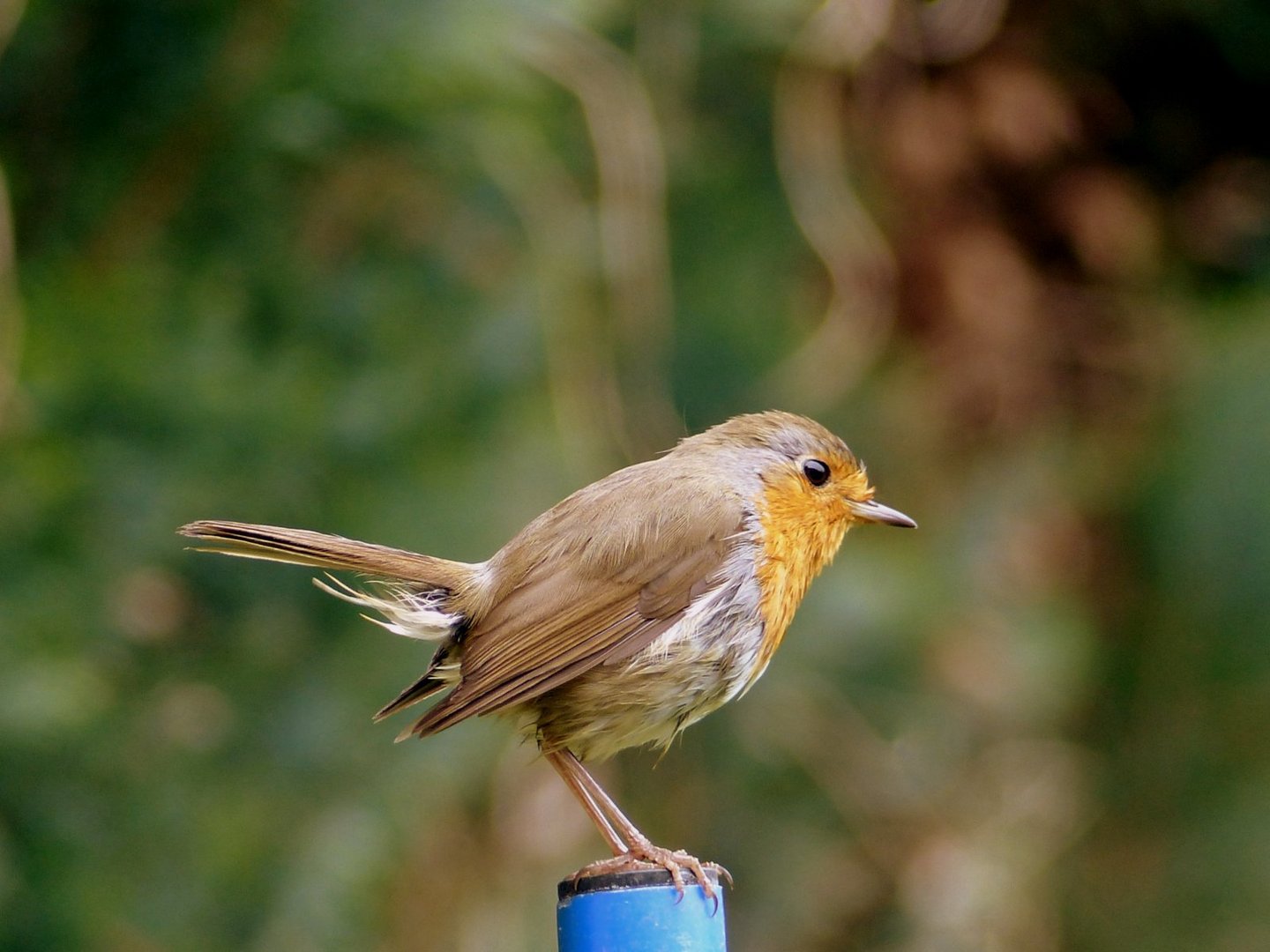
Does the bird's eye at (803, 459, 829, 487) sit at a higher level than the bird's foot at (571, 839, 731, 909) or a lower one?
higher

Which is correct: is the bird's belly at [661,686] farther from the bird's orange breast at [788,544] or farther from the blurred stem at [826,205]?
the blurred stem at [826,205]

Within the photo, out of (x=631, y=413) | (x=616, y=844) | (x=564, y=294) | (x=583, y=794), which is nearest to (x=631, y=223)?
(x=564, y=294)

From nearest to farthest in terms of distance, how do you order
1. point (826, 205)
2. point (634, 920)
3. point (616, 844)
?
point (634, 920), point (616, 844), point (826, 205)

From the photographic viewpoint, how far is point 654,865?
306cm

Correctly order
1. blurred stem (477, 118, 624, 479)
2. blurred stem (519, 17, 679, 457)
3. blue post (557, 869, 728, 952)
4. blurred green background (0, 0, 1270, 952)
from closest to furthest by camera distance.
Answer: blue post (557, 869, 728, 952) → blurred green background (0, 0, 1270, 952) → blurred stem (477, 118, 624, 479) → blurred stem (519, 17, 679, 457)

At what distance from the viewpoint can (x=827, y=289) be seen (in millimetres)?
6148

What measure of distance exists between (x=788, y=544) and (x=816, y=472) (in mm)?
248

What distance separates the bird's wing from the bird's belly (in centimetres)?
4

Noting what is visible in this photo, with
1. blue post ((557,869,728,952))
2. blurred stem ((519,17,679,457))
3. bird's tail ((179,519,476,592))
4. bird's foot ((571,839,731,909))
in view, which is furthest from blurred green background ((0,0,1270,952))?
blue post ((557,869,728,952))

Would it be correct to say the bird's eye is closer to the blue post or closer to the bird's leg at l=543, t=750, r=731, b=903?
the bird's leg at l=543, t=750, r=731, b=903

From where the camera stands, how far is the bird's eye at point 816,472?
3.79 meters

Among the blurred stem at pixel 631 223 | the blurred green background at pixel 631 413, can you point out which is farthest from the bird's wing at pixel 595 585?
the blurred stem at pixel 631 223

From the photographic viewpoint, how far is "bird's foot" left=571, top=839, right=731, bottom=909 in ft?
9.26

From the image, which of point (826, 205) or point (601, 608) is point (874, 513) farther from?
point (826, 205)
